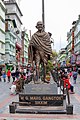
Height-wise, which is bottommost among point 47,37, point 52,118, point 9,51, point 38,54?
point 52,118

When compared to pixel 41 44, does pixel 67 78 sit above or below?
below

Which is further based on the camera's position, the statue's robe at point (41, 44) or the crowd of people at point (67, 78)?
the crowd of people at point (67, 78)

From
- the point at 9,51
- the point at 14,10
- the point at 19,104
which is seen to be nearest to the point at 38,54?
the point at 19,104

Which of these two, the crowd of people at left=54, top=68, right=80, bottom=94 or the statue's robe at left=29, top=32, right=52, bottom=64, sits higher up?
the statue's robe at left=29, top=32, right=52, bottom=64

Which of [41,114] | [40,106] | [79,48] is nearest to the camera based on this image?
[41,114]

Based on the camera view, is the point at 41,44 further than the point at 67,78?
No

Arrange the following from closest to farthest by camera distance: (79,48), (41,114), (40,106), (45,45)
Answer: (41,114), (40,106), (45,45), (79,48)

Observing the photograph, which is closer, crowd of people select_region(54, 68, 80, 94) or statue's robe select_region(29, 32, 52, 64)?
statue's robe select_region(29, 32, 52, 64)

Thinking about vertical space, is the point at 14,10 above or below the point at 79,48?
above

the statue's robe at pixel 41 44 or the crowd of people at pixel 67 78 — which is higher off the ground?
the statue's robe at pixel 41 44

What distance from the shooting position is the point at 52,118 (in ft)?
29.8

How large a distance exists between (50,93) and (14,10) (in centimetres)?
7040

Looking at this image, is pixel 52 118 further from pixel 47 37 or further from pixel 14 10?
pixel 14 10

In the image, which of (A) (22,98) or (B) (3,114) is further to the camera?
(A) (22,98)
